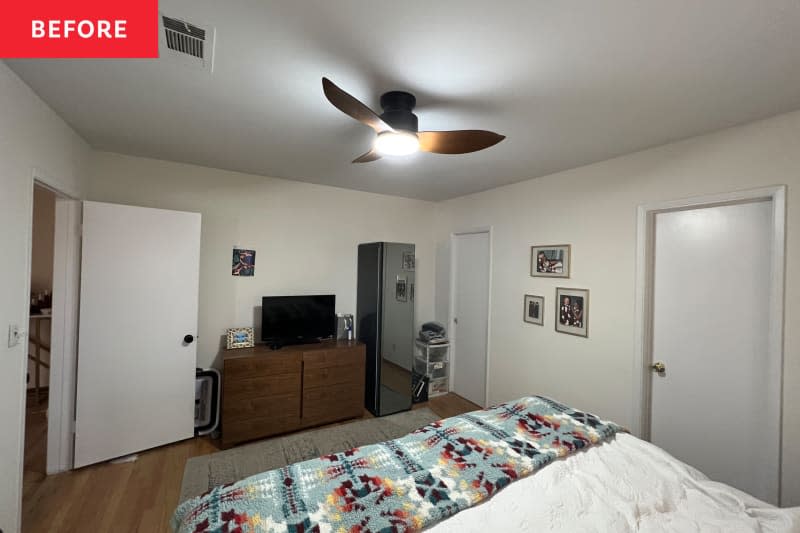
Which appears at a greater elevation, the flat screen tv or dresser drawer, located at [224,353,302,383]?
the flat screen tv

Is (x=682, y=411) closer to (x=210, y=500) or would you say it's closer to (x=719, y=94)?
(x=719, y=94)

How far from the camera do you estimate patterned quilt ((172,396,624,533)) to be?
1131 mm

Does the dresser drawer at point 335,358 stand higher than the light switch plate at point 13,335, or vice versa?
the light switch plate at point 13,335

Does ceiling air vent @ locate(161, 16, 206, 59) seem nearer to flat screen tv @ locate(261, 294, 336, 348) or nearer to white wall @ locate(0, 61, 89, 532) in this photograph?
white wall @ locate(0, 61, 89, 532)

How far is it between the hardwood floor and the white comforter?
6.56ft

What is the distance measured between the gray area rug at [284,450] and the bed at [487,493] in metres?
1.34

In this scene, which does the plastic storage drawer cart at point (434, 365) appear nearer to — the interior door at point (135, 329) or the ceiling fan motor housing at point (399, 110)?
the interior door at point (135, 329)

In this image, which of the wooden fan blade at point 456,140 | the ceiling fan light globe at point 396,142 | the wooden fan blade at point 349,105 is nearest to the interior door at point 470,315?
the wooden fan blade at point 456,140

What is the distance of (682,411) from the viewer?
2.23 meters

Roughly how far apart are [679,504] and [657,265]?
5.40 feet

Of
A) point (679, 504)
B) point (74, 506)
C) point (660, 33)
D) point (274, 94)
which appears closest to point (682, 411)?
point (679, 504)

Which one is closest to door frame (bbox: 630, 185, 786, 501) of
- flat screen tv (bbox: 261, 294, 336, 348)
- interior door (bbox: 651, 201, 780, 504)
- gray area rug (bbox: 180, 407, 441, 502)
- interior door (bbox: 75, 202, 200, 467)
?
interior door (bbox: 651, 201, 780, 504)

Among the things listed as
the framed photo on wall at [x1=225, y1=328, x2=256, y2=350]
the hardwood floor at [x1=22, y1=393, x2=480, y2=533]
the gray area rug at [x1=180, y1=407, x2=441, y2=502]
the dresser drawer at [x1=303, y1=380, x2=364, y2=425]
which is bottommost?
the gray area rug at [x1=180, y1=407, x2=441, y2=502]

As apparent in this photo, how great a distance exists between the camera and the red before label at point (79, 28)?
3.91 ft
